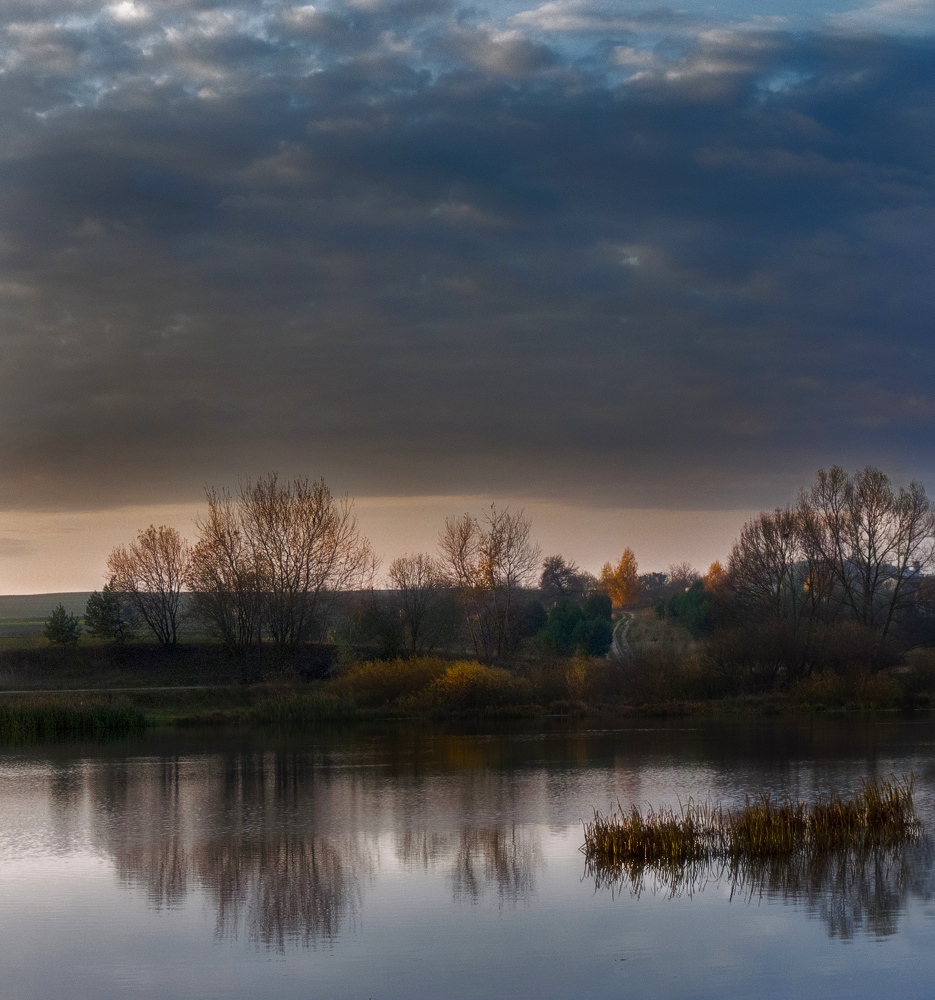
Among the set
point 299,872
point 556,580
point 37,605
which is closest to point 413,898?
point 299,872

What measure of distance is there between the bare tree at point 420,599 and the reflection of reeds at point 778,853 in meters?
42.8

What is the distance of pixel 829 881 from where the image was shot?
15781mm

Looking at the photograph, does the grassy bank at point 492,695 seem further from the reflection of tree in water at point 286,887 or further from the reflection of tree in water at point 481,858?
the reflection of tree in water at point 286,887

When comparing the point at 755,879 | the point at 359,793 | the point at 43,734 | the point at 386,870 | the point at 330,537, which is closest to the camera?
the point at 755,879

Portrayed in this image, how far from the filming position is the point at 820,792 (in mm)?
24594

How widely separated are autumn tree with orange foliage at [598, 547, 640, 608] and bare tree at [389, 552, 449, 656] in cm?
7919

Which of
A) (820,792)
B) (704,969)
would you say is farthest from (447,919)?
(820,792)

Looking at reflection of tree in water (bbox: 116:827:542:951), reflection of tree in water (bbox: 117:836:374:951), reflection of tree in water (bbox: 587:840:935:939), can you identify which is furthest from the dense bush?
reflection of tree in water (bbox: 587:840:935:939)

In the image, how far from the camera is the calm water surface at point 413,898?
12.1 metres

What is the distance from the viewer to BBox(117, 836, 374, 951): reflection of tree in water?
1450 cm

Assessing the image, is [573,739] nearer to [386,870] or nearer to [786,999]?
[386,870]

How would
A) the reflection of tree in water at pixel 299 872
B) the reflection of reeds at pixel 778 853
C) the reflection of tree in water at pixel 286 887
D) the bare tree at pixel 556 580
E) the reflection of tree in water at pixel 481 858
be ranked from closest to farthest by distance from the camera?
the reflection of tree in water at pixel 286 887
the reflection of tree in water at pixel 299 872
the reflection of reeds at pixel 778 853
the reflection of tree in water at pixel 481 858
the bare tree at pixel 556 580

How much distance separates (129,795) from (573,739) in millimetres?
16333

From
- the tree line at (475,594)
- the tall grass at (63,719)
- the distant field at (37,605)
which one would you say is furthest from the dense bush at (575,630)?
the distant field at (37,605)
